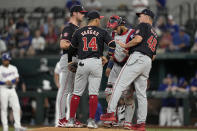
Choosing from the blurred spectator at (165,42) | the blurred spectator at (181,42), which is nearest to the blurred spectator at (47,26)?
the blurred spectator at (165,42)

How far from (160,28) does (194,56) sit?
178 centimetres

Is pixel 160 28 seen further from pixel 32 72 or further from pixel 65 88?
pixel 65 88

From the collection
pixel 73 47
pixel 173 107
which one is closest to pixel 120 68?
pixel 73 47

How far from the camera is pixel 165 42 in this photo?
66.4 feet

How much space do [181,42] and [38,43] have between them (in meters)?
5.34

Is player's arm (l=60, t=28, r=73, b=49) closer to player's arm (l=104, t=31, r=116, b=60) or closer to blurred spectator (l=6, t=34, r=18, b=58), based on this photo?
player's arm (l=104, t=31, r=116, b=60)

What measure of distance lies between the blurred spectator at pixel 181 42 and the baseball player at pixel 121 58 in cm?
936

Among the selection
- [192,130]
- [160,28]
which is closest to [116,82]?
[192,130]

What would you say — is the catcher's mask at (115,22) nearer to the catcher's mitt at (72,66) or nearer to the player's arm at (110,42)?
the player's arm at (110,42)

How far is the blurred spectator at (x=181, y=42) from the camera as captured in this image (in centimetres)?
1989

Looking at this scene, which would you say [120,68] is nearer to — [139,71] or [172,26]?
[139,71]

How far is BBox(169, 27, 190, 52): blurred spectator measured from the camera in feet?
65.3

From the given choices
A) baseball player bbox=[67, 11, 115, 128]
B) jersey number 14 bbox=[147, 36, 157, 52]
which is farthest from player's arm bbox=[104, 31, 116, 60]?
jersey number 14 bbox=[147, 36, 157, 52]

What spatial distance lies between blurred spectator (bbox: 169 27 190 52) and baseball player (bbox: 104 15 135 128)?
9357 mm
